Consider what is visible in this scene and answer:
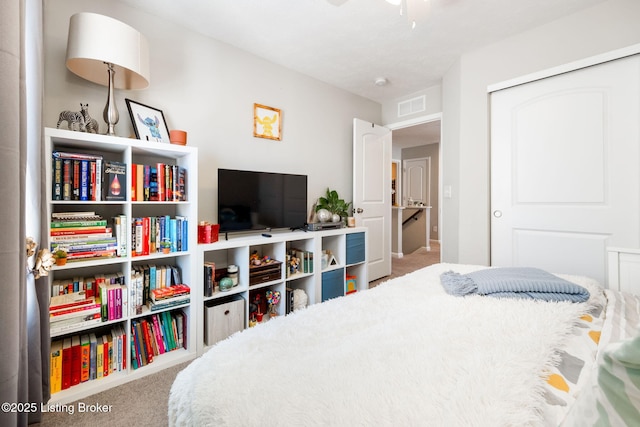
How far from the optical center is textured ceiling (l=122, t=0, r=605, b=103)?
2.06m

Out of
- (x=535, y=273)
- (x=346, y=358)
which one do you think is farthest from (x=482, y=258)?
(x=346, y=358)

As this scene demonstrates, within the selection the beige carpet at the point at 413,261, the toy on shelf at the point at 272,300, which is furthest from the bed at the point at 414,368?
the beige carpet at the point at 413,261

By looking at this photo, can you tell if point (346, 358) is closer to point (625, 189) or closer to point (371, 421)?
point (371, 421)

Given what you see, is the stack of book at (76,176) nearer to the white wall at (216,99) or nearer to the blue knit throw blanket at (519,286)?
the white wall at (216,99)

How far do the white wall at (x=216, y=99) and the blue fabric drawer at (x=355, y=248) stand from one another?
660 millimetres

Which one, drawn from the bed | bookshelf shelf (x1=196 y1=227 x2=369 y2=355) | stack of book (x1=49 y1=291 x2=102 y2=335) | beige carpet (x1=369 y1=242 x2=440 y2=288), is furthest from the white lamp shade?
beige carpet (x1=369 y1=242 x2=440 y2=288)

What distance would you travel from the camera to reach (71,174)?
1545mm

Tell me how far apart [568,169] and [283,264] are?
8.13ft

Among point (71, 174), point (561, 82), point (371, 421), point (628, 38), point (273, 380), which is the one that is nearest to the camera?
point (371, 421)

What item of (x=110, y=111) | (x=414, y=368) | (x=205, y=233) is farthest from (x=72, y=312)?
(x=414, y=368)

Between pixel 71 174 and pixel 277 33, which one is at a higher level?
pixel 277 33

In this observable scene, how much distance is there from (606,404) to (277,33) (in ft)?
9.23

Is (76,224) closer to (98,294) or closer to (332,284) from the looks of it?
(98,294)

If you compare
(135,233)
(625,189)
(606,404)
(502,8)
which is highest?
→ (502,8)
